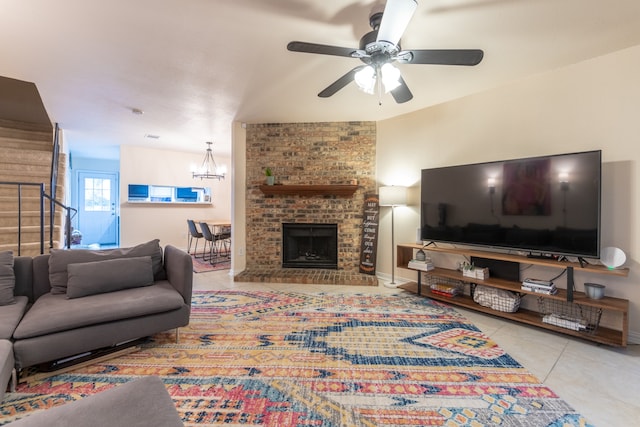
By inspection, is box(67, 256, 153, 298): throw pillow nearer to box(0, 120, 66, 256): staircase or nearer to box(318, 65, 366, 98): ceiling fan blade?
box(0, 120, 66, 256): staircase

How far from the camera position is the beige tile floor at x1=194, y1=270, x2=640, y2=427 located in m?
1.58

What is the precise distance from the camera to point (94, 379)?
1.81 m

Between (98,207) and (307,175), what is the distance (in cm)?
662

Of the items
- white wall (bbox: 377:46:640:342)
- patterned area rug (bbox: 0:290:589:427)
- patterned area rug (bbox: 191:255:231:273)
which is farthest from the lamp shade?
patterned area rug (bbox: 191:255:231:273)

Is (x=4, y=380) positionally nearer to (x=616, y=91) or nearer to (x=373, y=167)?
(x=373, y=167)

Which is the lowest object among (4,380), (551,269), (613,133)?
(4,380)

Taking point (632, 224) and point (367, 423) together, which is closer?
point (367, 423)

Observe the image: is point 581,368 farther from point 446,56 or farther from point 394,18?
point 394,18

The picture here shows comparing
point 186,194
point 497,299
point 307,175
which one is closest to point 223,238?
point 186,194

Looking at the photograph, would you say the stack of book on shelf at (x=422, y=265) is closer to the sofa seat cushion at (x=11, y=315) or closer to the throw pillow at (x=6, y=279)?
the sofa seat cushion at (x=11, y=315)

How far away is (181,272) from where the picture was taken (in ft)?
7.84

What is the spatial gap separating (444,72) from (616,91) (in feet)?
4.59

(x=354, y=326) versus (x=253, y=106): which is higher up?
(x=253, y=106)

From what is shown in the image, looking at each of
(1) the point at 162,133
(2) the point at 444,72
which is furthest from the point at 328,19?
(1) the point at 162,133
